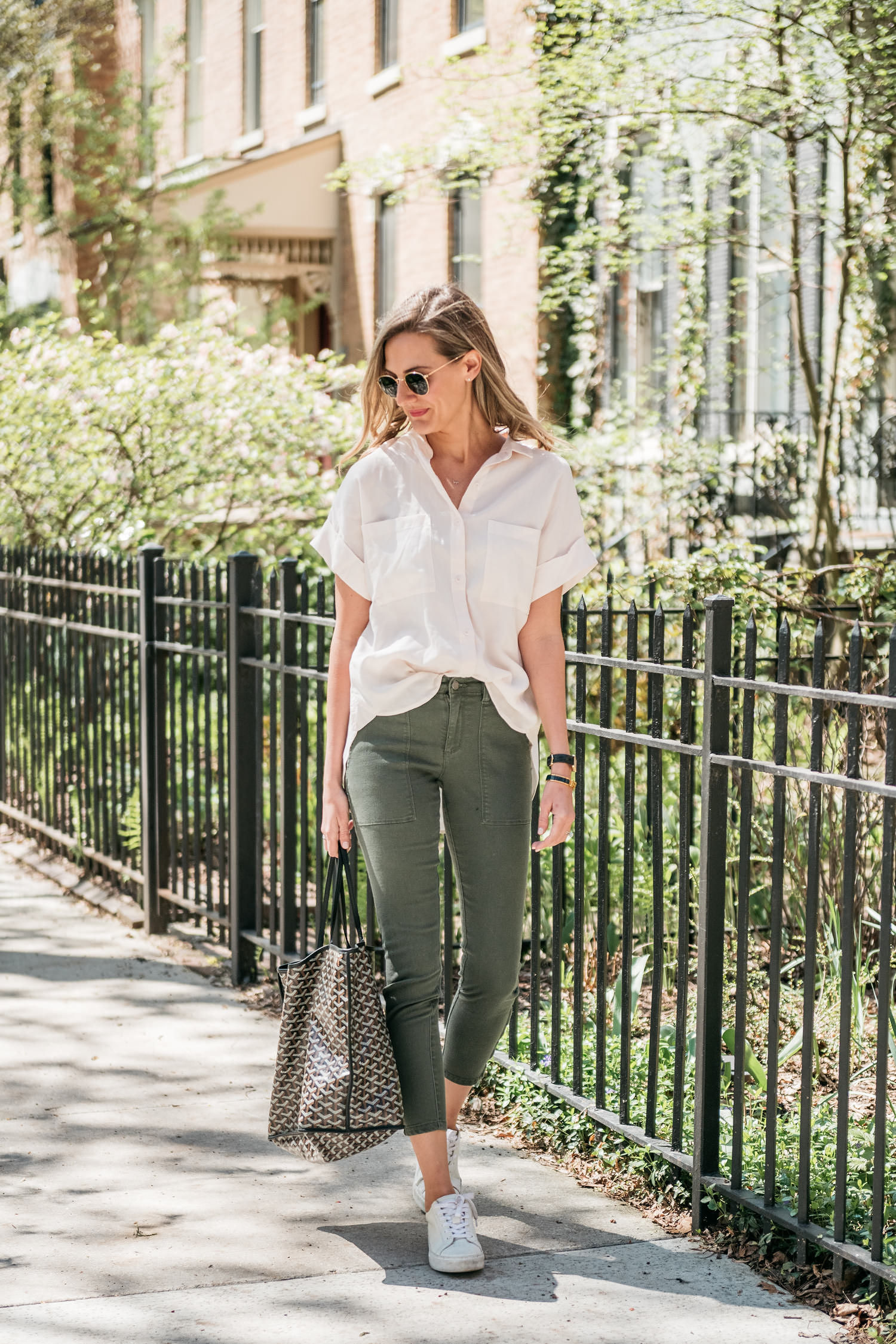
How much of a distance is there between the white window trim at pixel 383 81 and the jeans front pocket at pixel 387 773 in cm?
1395

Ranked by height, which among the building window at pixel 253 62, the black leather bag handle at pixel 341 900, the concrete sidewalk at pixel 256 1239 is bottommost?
the concrete sidewalk at pixel 256 1239

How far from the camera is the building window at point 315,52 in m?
18.3

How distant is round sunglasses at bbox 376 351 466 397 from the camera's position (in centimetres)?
328

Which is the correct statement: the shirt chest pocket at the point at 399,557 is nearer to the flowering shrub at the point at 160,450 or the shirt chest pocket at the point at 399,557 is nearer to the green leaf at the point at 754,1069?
the green leaf at the point at 754,1069

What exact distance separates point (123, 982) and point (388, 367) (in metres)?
3.06

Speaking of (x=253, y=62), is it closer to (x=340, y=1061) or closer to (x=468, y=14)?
(x=468, y=14)

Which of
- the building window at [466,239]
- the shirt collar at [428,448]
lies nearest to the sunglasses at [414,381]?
the shirt collar at [428,448]

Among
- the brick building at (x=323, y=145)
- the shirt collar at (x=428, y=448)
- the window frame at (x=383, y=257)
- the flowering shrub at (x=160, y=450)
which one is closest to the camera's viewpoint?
the shirt collar at (x=428, y=448)

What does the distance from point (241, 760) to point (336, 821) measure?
2179mm

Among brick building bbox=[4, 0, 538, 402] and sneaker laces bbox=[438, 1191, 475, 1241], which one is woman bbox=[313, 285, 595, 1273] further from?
brick building bbox=[4, 0, 538, 402]

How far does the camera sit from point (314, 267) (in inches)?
703

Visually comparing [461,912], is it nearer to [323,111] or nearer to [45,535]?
[45,535]

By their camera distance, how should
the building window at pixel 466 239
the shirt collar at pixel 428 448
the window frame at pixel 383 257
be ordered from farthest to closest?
the window frame at pixel 383 257
the building window at pixel 466 239
the shirt collar at pixel 428 448

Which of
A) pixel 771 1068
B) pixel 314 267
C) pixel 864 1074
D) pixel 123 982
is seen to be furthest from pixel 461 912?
pixel 314 267
